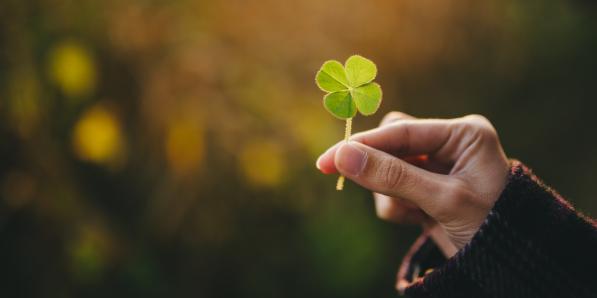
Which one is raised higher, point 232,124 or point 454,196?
point 454,196

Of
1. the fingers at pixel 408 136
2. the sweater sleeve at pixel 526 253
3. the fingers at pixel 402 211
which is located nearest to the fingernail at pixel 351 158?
the fingers at pixel 408 136

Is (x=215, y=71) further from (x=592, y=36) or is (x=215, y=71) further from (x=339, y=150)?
(x=592, y=36)

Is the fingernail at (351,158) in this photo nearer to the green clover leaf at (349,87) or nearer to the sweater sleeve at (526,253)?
the green clover leaf at (349,87)

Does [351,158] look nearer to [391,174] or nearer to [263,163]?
[391,174]

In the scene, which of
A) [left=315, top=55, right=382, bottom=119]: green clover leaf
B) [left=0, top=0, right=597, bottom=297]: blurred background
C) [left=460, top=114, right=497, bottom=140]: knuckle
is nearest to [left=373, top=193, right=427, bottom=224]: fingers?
[left=460, top=114, right=497, bottom=140]: knuckle

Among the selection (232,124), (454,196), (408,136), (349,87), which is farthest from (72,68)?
(454,196)
